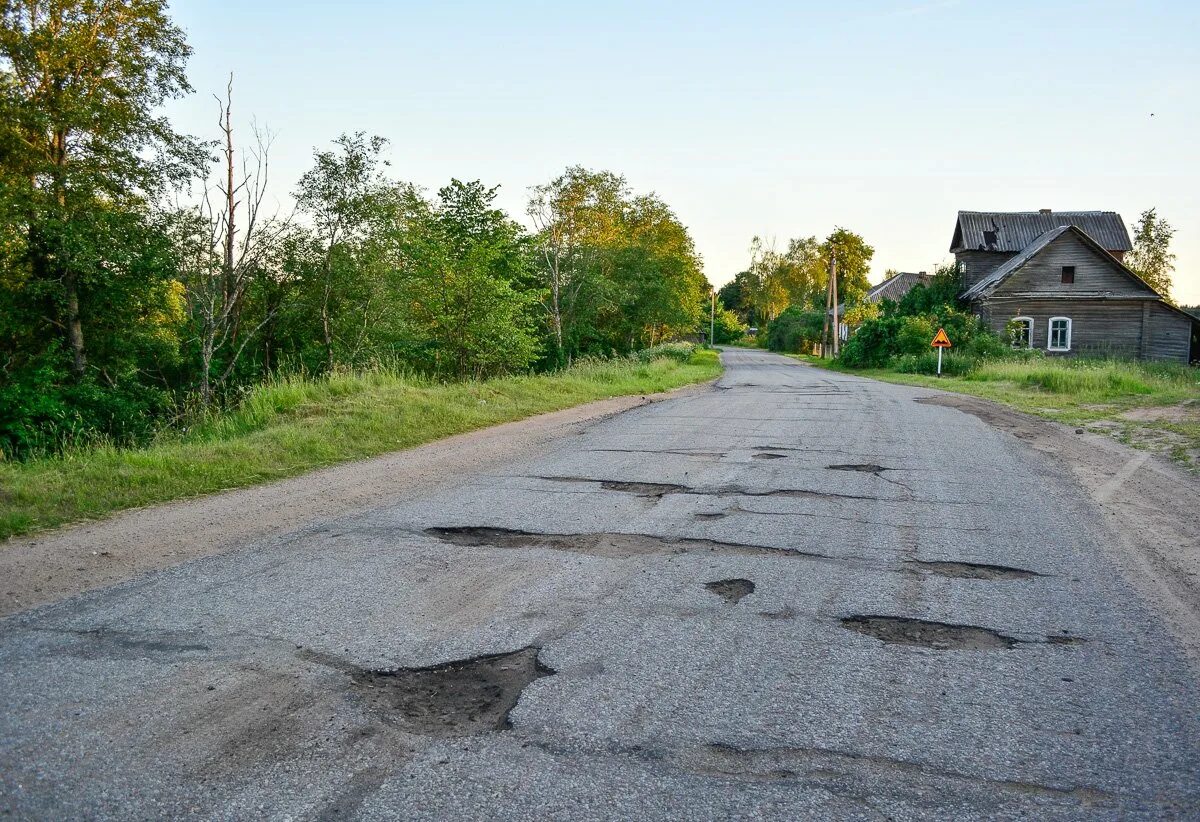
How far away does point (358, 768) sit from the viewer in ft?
9.29

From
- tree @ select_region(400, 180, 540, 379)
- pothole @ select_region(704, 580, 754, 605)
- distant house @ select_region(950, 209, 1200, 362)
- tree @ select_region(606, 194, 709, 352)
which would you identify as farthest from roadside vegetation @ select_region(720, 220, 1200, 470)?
tree @ select_region(400, 180, 540, 379)

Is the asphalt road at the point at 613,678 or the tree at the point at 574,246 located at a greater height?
the tree at the point at 574,246

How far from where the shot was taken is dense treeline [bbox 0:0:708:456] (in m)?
16.4

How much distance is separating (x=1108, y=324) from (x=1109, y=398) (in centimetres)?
2489

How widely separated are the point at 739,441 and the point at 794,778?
8.07m

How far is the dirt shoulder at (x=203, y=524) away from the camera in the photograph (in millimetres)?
5020

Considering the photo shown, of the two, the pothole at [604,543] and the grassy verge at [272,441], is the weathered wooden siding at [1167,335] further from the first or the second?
the pothole at [604,543]

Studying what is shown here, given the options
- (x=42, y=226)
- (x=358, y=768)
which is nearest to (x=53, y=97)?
(x=42, y=226)

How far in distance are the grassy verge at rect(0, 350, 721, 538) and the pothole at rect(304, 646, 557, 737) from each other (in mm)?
4274

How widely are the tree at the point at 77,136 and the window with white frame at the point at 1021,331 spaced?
111ft

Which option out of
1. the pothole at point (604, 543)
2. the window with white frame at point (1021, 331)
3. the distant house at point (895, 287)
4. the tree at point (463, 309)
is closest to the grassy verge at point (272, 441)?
the tree at point (463, 309)

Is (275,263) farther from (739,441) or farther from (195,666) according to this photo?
(195,666)

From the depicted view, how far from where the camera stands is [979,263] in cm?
4434

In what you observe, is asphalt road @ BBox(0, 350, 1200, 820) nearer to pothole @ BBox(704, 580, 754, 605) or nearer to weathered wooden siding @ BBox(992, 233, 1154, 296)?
pothole @ BBox(704, 580, 754, 605)
